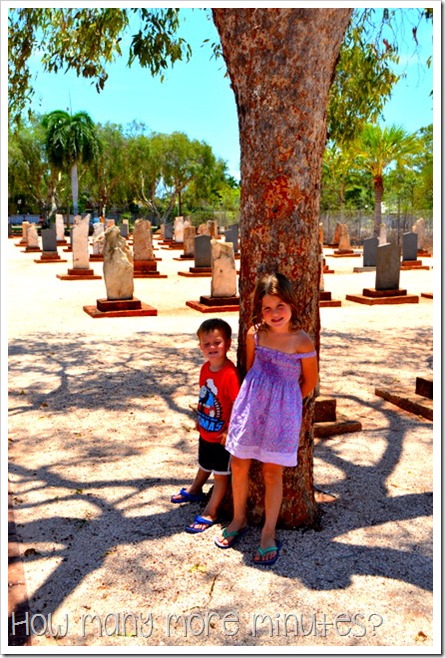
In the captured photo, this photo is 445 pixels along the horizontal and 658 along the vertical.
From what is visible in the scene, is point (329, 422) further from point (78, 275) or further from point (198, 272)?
point (78, 275)

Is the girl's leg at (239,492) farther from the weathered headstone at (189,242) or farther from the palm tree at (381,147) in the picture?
the palm tree at (381,147)

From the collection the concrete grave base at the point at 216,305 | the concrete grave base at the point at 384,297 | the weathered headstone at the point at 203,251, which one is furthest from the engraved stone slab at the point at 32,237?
the concrete grave base at the point at 384,297

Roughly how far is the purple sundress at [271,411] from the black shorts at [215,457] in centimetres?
40

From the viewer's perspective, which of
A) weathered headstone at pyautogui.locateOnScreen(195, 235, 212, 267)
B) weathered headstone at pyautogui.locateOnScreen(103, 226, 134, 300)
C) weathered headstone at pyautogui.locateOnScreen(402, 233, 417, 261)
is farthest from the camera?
weathered headstone at pyautogui.locateOnScreen(402, 233, 417, 261)

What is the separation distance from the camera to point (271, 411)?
333 cm

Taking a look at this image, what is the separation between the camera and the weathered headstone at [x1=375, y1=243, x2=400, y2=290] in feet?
47.1

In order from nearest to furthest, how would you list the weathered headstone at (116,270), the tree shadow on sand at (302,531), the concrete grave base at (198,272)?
the tree shadow on sand at (302,531) → the weathered headstone at (116,270) → the concrete grave base at (198,272)

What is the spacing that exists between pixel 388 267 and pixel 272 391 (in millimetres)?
11672

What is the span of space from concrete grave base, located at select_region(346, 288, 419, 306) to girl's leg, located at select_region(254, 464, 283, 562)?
36.7 ft

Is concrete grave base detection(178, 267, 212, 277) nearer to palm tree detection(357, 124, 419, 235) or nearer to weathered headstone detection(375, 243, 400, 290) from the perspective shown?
weathered headstone detection(375, 243, 400, 290)

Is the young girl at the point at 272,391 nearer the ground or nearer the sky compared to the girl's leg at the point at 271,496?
nearer the sky

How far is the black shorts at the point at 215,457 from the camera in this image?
3.83 meters

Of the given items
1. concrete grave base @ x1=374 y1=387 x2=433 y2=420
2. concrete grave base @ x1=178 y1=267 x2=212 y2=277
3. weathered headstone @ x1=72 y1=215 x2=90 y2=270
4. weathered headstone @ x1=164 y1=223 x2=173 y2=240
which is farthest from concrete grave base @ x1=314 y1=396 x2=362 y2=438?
weathered headstone @ x1=164 y1=223 x2=173 y2=240

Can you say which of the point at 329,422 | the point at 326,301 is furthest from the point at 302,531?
the point at 326,301
